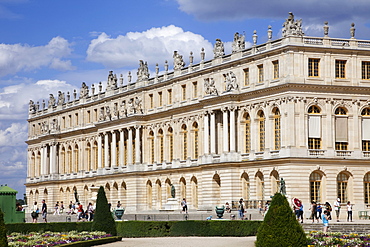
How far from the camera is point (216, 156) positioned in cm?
7956

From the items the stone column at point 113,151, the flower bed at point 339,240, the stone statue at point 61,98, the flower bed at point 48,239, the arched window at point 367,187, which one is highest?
the stone statue at point 61,98

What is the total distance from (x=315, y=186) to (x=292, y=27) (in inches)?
519

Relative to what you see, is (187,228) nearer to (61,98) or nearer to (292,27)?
(292,27)

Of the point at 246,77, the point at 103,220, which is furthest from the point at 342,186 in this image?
the point at 103,220

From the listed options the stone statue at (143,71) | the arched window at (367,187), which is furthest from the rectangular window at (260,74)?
the stone statue at (143,71)

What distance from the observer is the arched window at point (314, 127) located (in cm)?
7112

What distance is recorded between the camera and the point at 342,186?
71.4 metres

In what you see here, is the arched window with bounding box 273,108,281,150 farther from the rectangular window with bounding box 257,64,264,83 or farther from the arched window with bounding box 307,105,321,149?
the rectangular window with bounding box 257,64,264,83

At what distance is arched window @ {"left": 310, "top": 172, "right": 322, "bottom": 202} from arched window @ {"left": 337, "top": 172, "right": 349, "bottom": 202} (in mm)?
1748

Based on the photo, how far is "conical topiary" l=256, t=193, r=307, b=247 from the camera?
34156 millimetres

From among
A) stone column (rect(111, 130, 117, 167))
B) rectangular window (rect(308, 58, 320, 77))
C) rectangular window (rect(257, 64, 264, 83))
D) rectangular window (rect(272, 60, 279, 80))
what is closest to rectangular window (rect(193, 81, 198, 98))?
rectangular window (rect(257, 64, 264, 83))

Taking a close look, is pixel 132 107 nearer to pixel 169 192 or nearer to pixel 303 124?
pixel 169 192

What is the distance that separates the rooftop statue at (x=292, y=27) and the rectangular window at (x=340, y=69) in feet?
13.0

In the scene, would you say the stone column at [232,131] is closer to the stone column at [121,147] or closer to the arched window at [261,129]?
the arched window at [261,129]
